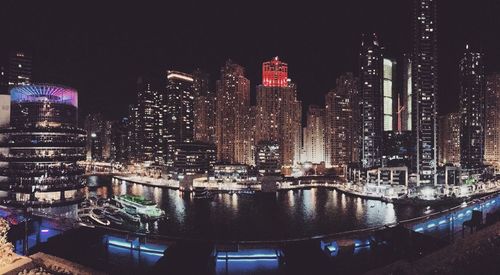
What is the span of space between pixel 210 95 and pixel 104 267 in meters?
115

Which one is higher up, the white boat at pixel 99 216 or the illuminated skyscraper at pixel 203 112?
the illuminated skyscraper at pixel 203 112

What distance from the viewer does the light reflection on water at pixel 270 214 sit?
32094mm

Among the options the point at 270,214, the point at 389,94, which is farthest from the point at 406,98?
the point at 270,214

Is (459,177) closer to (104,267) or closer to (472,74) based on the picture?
(472,74)

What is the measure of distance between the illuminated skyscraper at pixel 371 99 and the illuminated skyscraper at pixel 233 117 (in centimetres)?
3322

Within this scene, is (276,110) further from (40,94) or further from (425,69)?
(40,94)

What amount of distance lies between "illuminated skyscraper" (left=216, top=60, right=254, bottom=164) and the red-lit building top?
34.4ft

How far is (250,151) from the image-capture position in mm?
102000

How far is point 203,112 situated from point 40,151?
280 ft

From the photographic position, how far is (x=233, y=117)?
105000 millimetres

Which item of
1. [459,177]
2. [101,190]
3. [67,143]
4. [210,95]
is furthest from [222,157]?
[67,143]

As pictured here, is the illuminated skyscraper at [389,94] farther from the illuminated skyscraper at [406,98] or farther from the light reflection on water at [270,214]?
the light reflection on water at [270,214]

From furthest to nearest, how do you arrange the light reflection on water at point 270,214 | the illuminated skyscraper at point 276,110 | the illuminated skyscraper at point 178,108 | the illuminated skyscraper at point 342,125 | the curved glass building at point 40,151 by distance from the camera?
1. the illuminated skyscraper at point 178,108
2. the illuminated skyscraper at point 276,110
3. the illuminated skyscraper at point 342,125
4. the curved glass building at point 40,151
5. the light reflection on water at point 270,214

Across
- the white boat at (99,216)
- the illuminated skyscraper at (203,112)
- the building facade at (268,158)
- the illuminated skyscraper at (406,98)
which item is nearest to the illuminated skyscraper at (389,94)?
the illuminated skyscraper at (406,98)
